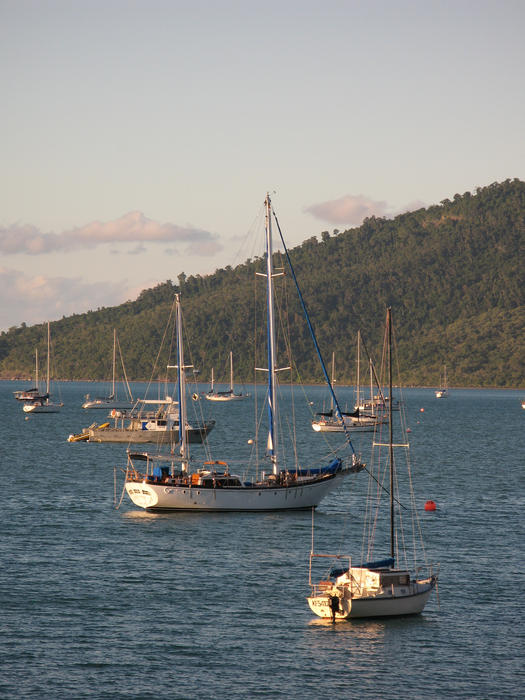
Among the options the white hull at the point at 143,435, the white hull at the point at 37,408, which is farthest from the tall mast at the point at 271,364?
the white hull at the point at 37,408

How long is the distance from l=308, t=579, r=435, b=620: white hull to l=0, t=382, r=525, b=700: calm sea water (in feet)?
1.29

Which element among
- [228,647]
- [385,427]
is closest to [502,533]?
[228,647]

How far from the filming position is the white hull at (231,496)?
6475 cm

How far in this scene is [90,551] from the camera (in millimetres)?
56281

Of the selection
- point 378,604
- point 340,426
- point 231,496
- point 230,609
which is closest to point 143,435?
point 340,426

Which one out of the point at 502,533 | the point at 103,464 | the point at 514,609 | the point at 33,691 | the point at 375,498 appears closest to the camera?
the point at 33,691

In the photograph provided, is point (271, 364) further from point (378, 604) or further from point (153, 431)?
point (153, 431)

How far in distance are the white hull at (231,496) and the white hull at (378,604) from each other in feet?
71.5

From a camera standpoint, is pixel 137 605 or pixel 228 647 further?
pixel 137 605

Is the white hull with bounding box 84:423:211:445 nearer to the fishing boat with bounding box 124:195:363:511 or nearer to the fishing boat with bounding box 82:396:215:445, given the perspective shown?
the fishing boat with bounding box 82:396:215:445

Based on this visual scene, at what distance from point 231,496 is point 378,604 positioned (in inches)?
928

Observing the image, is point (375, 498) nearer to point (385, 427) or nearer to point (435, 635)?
point (435, 635)

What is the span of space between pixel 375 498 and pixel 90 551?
26.8 meters

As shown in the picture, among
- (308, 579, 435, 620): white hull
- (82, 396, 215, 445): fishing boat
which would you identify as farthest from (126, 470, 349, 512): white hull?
(82, 396, 215, 445): fishing boat
